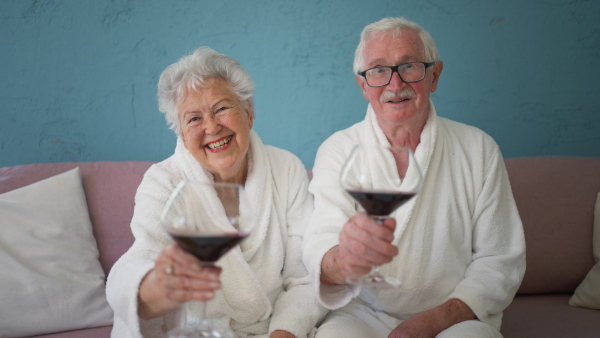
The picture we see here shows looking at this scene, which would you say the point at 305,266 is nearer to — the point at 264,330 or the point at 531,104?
the point at 264,330

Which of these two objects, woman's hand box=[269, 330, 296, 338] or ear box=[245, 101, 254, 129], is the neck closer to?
ear box=[245, 101, 254, 129]

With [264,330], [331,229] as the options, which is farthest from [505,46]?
[264,330]

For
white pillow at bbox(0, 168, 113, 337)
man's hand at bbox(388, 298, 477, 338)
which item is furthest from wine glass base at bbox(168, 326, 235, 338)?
white pillow at bbox(0, 168, 113, 337)

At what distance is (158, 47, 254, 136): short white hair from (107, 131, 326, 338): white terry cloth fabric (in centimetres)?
13

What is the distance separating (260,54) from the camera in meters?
2.67

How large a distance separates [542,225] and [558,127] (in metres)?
0.58

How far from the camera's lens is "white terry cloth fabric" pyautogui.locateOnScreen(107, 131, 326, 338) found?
1708mm

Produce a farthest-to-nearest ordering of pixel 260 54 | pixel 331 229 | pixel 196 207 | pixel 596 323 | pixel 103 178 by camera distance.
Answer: pixel 260 54, pixel 103 178, pixel 596 323, pixel 331 229, pixel 196 207

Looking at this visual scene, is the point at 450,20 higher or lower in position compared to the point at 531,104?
higher

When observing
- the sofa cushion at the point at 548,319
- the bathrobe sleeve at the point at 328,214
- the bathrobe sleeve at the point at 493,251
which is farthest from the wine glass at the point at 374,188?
the sofa cushion at the point at 548,319

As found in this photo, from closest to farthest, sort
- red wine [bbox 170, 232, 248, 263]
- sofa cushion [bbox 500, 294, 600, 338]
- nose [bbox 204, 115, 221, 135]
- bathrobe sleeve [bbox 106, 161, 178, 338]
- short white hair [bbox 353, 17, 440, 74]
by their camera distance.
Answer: red wine [bbox 170, 232, 248, 263] → bathrobe sleeve [bbox 106, 161, 178, 338] → nose [bbox 204, 115, 221, 135] → short white hair [bbox 353, 17, 440, 74] → sofa cushion [bbox 500, 294, 600, 338]

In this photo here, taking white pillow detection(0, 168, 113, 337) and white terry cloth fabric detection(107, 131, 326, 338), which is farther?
white pillow detection(0, 168, 113, 337)

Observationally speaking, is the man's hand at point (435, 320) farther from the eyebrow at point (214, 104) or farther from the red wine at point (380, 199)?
the eyebrow at point (214, 104)

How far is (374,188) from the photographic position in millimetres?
1354
